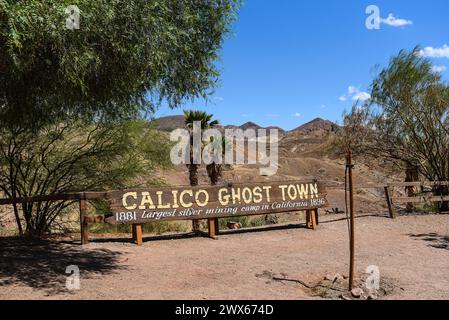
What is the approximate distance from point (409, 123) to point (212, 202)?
1099 centimetres

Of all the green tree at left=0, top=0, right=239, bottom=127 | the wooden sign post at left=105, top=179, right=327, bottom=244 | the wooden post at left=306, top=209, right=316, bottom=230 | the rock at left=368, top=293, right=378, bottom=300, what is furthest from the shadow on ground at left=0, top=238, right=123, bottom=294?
the wooden post at left=306, top=209, right=316, bottom=230

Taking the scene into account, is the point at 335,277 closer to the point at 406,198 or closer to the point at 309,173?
the point at 406,198

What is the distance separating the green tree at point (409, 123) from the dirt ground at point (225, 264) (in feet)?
20.6

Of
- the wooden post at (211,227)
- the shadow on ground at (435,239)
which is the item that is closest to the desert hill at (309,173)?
the shadow on ground at (435,239)

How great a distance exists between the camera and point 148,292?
24.3 ft

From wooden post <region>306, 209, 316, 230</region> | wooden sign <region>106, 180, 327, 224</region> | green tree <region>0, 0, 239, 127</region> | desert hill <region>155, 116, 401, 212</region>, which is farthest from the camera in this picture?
desert hill <region>155, 116, 401, 212</region>

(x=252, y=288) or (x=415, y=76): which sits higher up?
(x=415, y=76)

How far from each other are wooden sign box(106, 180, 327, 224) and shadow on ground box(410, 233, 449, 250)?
3.12 m

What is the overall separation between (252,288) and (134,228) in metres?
4.81

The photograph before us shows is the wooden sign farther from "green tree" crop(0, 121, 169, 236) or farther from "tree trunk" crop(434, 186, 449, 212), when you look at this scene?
"tree trunk" crop(434, 186, 449, 212)

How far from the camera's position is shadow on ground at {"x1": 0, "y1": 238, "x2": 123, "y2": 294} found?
7.62 metres

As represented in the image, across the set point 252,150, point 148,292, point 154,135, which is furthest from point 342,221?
point 252,150

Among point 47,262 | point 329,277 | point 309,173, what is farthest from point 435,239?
point 309,173

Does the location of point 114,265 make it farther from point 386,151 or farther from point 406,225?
point 386,151
